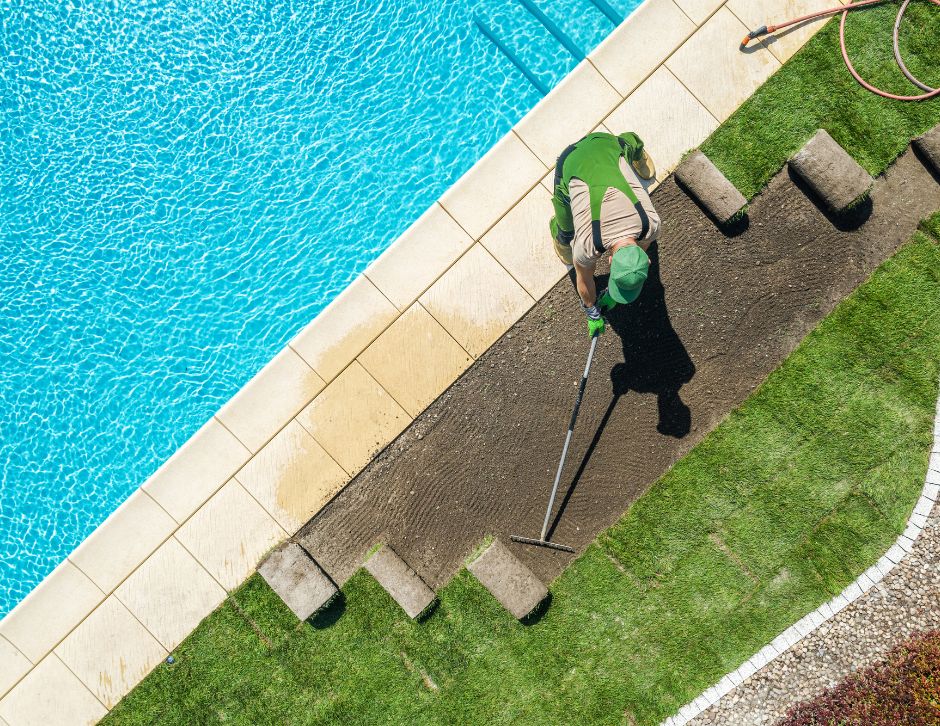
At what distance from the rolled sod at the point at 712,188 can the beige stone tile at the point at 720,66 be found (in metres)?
0.81

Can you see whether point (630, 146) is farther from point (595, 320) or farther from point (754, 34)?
point (754, 34)

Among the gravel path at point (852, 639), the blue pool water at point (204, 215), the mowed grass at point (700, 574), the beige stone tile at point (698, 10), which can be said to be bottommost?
the gravel path at point (852, 639)

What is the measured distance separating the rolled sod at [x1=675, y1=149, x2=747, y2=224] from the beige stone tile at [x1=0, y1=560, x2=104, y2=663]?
9832mm

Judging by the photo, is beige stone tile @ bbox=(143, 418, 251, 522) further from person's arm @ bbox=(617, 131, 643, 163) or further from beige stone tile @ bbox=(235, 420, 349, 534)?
person's arm @ bbox=(617, 131, 643, 163)

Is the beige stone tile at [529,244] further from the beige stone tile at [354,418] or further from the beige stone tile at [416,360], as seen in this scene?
the beige stone tile at [354,418]

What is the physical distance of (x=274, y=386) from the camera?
9.24m

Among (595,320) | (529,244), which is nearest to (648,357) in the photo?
(595,320)

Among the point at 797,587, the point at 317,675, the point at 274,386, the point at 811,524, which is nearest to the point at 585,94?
the point at 274,386

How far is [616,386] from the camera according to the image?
895 centimetres

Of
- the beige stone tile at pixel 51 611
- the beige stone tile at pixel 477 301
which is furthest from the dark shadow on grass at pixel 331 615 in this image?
the beige stone tile at pixel 477 301

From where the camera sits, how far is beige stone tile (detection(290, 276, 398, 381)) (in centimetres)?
917

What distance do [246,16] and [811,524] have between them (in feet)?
34.8

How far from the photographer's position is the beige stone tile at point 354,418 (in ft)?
29.9

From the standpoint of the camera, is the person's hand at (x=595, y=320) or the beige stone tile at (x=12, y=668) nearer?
the person's hand at (x=595, y=320)
